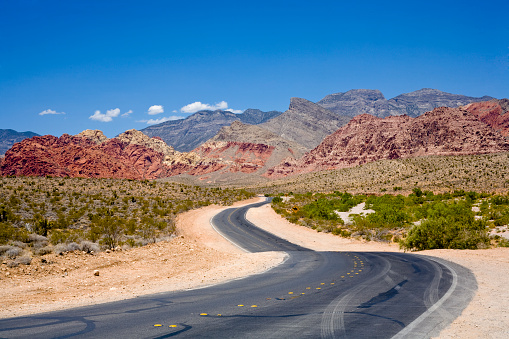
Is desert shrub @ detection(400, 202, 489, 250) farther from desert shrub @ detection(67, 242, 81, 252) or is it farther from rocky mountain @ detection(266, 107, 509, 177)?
rocky mountain @ detection(266, 107, 509, 177)

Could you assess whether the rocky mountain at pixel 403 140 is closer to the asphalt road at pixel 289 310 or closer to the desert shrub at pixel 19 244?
the asphalt road at pixel 289 310

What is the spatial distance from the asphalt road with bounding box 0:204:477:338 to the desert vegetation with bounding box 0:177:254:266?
8482 millimetres

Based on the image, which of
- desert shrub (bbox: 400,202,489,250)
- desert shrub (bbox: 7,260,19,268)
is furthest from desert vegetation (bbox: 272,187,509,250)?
desert shrub (bbox: 7,260,19,268)

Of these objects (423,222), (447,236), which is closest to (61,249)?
(423,222)

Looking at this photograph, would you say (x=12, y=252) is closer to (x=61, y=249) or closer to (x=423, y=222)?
(x=61, y=249)

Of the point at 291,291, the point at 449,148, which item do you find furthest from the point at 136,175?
the point at 291,291

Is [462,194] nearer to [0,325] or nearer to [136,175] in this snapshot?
[0,325]

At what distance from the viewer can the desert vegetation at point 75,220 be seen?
15633 millimetres

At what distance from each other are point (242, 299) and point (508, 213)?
27776 millimetres

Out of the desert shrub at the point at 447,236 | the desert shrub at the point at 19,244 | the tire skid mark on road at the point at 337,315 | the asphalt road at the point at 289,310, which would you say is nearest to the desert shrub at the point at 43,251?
the desert shrub at the point at 19,244

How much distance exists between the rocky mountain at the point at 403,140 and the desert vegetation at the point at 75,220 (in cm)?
8534

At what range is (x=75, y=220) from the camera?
28422 mm

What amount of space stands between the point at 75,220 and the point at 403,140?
118993 millimetres

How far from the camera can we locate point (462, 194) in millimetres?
46094
